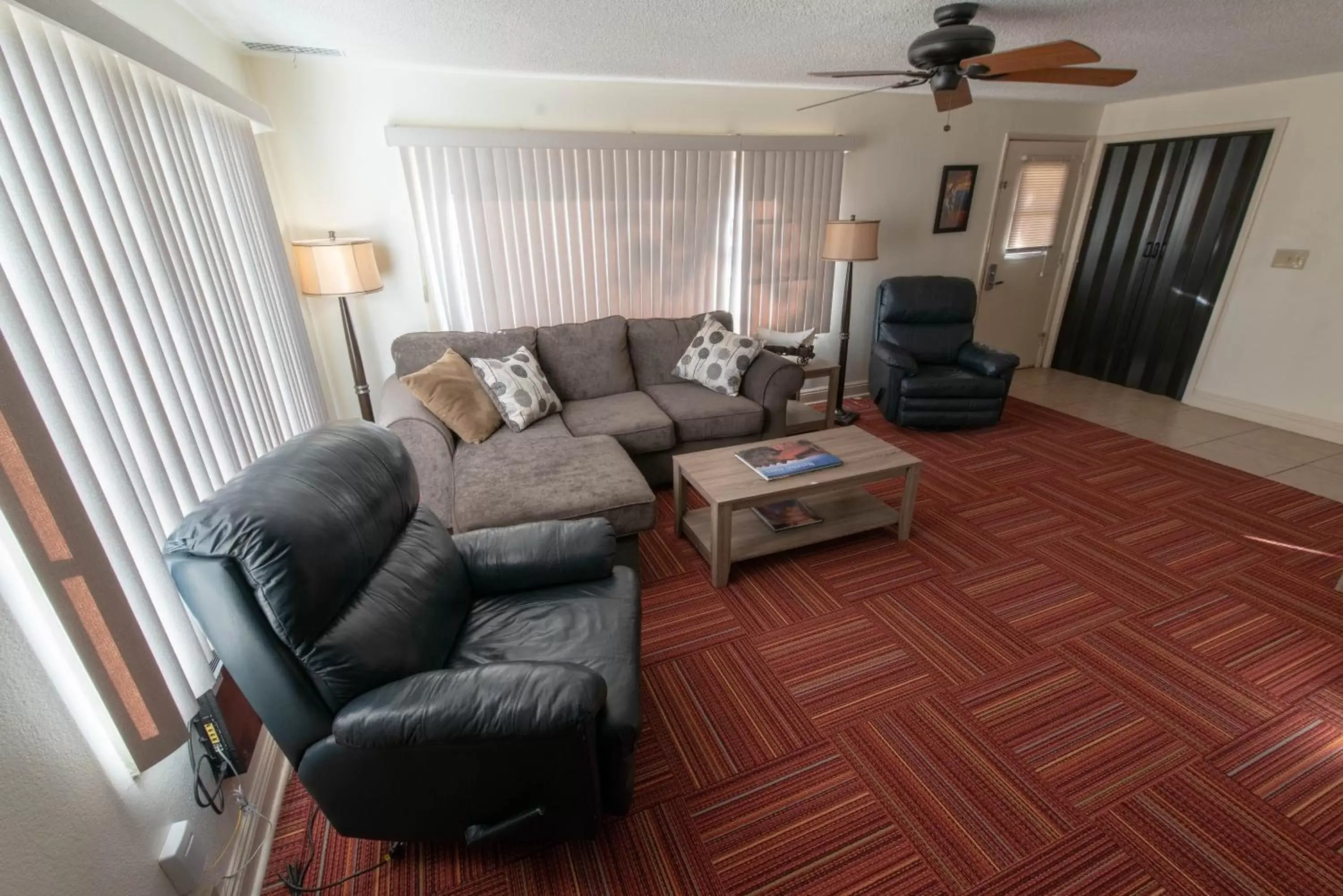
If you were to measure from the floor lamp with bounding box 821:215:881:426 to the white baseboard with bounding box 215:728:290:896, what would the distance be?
340 centimetres

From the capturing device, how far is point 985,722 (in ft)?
5.76

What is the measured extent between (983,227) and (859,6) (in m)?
3.04

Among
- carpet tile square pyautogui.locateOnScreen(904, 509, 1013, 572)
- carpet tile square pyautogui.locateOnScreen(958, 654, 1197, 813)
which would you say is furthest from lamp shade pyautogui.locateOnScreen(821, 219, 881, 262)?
carpet tile square pyautogui.locateOnScreen(958, 654, 1197, 813)

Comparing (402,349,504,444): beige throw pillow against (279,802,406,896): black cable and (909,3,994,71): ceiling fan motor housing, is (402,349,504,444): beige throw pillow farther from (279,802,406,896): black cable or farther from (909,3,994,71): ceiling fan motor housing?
(909,3,994,71): ceiling fan motor housing

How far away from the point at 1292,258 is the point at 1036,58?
11.1 ft

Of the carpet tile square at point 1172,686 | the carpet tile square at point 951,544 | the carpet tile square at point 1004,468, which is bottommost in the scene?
the carpet tile square at point 1172,686

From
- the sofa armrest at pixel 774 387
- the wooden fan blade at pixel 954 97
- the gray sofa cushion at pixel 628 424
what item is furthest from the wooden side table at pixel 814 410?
the wooden fan blade at pixel 954 97

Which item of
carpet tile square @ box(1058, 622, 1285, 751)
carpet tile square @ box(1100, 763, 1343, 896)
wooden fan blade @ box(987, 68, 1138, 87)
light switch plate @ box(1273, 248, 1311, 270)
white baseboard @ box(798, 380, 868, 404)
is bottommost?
carpet tile square @ box(1100, 763, 1343, 896)

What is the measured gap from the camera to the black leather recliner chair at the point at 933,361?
3820mm

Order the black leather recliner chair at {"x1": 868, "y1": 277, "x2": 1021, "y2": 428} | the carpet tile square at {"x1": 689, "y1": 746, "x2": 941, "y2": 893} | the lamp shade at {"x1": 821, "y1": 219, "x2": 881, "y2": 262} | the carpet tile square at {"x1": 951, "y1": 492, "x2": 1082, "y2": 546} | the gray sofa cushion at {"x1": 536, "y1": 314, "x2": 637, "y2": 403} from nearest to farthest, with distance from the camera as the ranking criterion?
the carpet tile square at {"x1": 689, "y1": 746, "x2": 941, "y2": 893} → the carpet tile square at {"x1": 951, "y1": 492, "x2": 1082, "y2": 546} → the gray sofa cushion at {"x1": 536, "y1": 314, "x2": 637, "y2": 403} → the lamp shade at {"x1": 821, "y1": 219, "x2": 881, "y2": 262} → the black leather recliner chair at {"x1": 868, "y1": 277, "x2": 1021, "y2": 428}

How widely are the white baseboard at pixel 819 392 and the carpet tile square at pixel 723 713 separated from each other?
2770 millimetres

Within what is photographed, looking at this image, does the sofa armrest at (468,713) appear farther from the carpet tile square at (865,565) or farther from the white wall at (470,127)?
the white wall at (470,127)

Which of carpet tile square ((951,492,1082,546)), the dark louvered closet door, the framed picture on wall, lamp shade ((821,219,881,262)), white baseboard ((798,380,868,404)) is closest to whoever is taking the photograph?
carpet tile square ((951,492,1082,546))

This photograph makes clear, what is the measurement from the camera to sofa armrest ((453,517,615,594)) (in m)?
1.72
